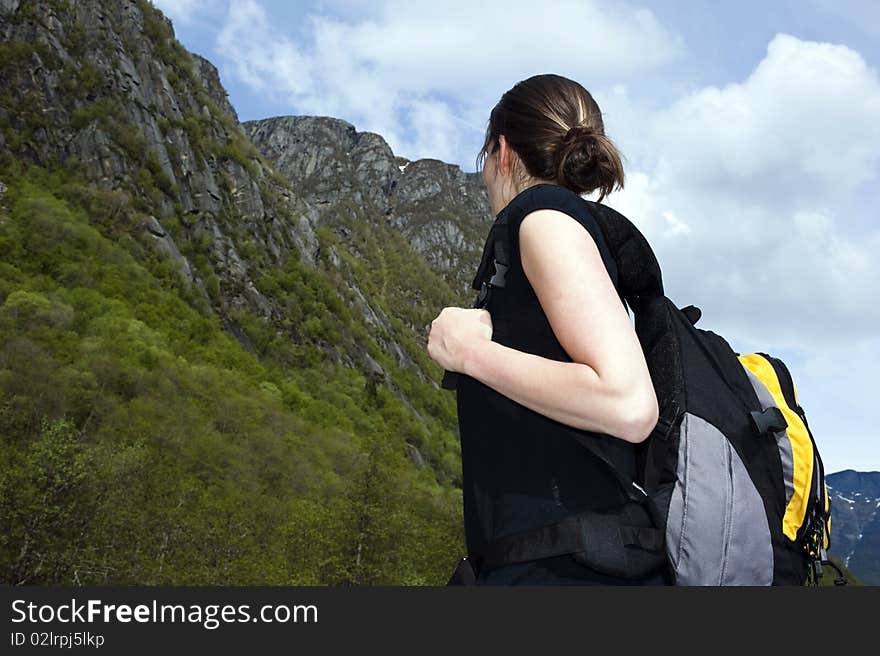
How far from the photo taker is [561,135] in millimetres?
2490

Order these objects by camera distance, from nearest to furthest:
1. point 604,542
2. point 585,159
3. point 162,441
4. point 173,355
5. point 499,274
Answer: point 604,542
point 499,274
point 585,159
point 162,441
point 173,355

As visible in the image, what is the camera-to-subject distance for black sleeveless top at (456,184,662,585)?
6.78ft

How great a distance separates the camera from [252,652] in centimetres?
221

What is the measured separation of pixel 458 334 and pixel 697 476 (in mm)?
781

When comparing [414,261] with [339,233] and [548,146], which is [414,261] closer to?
[339,233]

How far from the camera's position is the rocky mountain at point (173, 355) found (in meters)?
53.1

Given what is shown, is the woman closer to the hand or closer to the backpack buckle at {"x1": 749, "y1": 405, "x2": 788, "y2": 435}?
the hand

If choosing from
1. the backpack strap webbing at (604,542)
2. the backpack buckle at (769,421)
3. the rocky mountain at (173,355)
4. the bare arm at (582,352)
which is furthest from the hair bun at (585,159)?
the rocky mountain at (173,355)

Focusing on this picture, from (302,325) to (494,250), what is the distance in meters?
97.3

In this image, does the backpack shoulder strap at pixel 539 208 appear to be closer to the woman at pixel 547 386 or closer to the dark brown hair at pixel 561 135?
the woman at pixel 547 386

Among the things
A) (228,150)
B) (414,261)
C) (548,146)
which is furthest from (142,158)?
(414,261)

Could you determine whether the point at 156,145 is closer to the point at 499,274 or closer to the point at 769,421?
the point at 499,274

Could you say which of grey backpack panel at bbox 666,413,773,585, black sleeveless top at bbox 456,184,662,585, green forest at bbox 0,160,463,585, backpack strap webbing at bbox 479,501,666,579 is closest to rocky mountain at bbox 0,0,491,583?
green forest at bbox 0,160,463,585

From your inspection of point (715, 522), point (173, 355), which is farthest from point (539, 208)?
point (173, 355)
